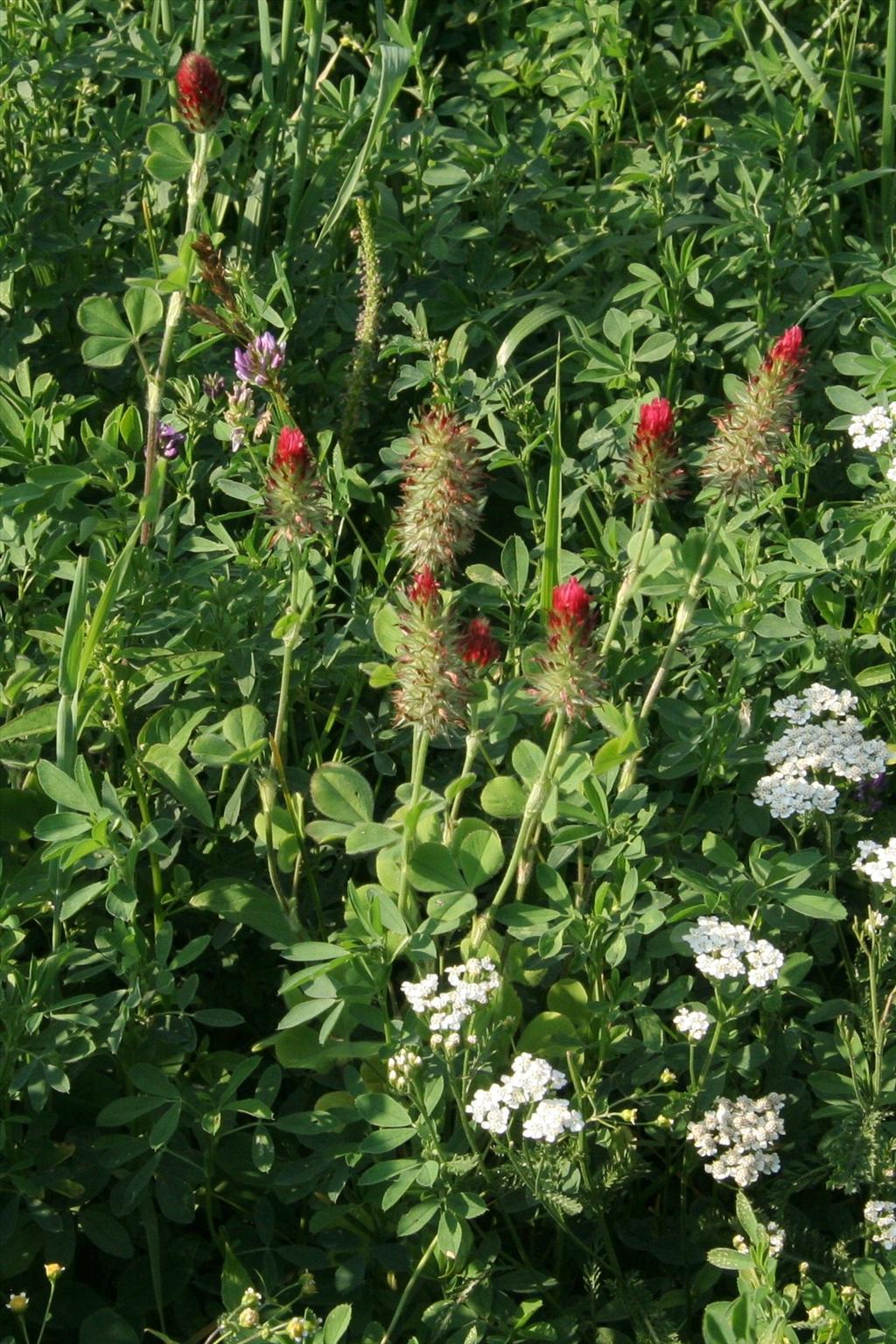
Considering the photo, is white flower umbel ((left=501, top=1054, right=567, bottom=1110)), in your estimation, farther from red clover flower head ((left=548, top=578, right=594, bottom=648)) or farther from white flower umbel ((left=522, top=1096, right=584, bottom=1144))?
red clover flower head ((left=548, top=578, right=594, bottom=648))

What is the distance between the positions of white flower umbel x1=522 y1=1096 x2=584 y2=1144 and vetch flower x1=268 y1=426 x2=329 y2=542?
863 mm

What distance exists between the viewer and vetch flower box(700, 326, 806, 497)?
2.31m

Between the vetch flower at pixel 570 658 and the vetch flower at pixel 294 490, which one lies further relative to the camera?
the vetch flower at pixel 294 490

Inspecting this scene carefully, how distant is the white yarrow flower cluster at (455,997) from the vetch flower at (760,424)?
768 millimetres

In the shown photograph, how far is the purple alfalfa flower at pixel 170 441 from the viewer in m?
2.92

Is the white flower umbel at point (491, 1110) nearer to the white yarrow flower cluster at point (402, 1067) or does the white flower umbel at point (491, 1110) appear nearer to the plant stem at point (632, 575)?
the white yarrow flower cluster at point (402, 1067)

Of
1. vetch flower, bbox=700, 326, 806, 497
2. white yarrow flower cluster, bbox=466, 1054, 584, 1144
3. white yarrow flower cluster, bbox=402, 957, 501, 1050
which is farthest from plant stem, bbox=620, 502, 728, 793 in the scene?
white yarrow flower cluster, bbox=466, 1054, 584, 1144

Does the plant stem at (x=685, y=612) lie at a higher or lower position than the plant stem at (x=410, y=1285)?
higher

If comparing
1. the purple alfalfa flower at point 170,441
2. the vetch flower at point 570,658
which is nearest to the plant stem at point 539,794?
the vetch flower at point 570,658

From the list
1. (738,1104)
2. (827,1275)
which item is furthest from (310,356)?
(827,1275)

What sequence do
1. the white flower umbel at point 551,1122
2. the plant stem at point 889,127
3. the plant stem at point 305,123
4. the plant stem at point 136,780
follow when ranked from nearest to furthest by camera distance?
the white flower umbel at point 551,1122
the plant stem at point 136,780
the plant stem at point 305,123
the plant stem at point 889,127

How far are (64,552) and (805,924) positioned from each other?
1399 millimetres

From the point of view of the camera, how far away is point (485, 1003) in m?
2.22

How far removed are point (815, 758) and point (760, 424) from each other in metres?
0.51
